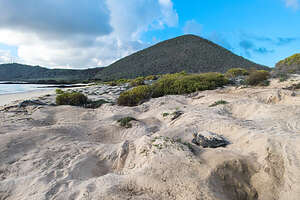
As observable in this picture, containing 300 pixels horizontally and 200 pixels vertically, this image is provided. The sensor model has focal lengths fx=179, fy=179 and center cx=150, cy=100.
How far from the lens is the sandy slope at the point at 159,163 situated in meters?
2.25

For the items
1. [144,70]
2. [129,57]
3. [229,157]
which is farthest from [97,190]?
[129,57]

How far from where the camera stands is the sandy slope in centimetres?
225

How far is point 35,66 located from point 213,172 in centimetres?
9706

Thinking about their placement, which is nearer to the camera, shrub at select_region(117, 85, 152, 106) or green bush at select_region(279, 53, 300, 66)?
shrub at select_region(117, 85, 152, 106)

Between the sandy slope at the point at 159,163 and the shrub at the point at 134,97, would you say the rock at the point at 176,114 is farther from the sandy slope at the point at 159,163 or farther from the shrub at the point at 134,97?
the shrub at the point at 134,97

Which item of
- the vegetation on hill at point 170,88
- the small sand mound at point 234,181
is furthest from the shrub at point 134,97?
the small sand mound at point 234,181

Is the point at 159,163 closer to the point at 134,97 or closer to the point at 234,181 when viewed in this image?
the point at 234,181

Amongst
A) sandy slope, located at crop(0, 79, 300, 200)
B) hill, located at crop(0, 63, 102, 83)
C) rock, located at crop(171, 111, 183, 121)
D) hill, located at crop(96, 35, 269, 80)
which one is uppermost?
hill, located at crop(96, 35, 269, 80)

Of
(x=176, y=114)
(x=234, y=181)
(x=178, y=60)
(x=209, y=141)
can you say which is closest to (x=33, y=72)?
(x=178, y=60)

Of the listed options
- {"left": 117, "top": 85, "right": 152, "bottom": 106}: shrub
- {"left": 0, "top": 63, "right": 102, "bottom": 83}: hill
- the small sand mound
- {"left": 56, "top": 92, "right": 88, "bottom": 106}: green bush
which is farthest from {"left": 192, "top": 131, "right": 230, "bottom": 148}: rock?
{"left": 0, "top": 63, "right": 102, "bottom": 83}: hill

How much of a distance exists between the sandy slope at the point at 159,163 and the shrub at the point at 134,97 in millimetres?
3530

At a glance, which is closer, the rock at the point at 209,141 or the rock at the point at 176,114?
the rock at the point at 209,141

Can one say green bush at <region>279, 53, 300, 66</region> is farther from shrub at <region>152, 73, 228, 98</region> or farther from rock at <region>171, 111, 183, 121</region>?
rock at <region>171, 111, 183, 121</region>

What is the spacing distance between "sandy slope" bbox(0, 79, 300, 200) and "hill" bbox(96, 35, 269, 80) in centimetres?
3620
